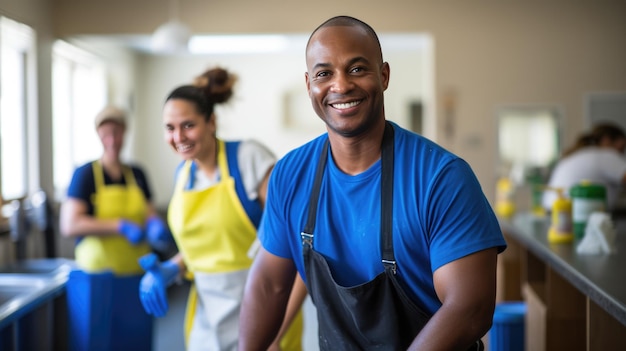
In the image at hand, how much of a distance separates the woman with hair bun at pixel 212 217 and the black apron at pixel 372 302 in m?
0.59

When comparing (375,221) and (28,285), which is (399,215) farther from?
(28,285)

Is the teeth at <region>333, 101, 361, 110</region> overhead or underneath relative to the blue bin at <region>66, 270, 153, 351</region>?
overhead

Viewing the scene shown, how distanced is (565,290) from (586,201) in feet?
1.34

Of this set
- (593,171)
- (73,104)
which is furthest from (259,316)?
(73,104)

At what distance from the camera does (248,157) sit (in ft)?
6.34

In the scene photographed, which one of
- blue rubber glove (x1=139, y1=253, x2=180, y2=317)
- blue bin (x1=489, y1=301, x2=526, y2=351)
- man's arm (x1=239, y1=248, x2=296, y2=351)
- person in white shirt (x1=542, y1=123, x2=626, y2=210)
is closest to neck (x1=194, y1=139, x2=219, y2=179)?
blue rubber glove (x1=139, y1=253, x2=180, y2=317)

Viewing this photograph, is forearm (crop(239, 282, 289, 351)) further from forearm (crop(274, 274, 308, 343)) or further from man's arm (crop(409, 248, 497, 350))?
man's arm (crop(409, 248, 497, 350))

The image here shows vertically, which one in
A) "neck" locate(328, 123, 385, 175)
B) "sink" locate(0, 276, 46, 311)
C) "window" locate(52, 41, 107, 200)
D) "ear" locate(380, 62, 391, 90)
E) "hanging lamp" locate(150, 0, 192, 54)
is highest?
"hanging lamp" locate(150, 0, 192, 54)

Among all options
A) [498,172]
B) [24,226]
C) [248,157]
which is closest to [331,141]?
[248,157]

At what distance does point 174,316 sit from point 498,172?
2.87 m

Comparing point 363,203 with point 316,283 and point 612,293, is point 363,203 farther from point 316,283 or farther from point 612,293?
point 612,293

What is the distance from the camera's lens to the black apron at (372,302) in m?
1.21

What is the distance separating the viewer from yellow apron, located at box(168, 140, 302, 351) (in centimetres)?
190

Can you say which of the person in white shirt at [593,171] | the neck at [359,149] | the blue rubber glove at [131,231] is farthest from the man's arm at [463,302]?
the person in white shirt at [593,171]
